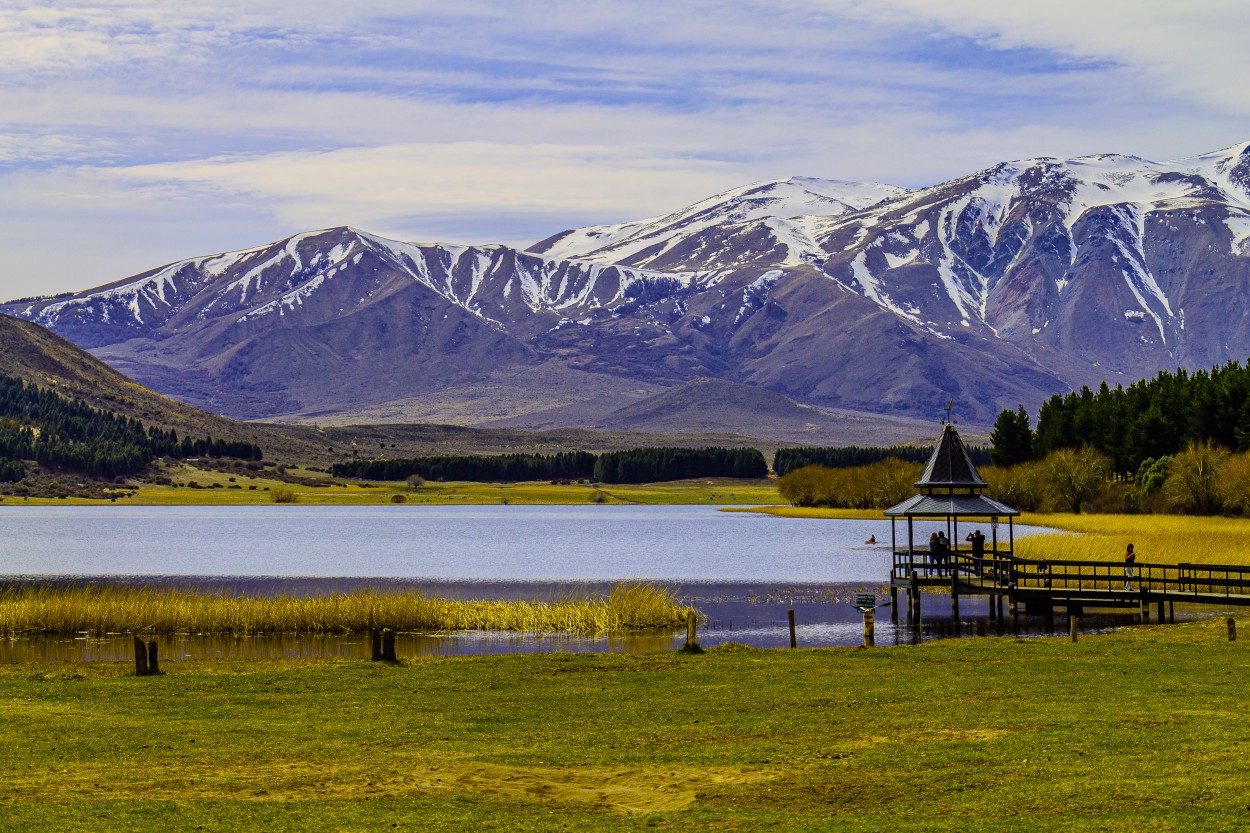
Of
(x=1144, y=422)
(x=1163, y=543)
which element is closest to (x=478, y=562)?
(x=1163, y=543)

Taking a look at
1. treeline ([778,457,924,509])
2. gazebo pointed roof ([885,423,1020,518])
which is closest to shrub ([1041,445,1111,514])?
treeline ([778,457,924,509])

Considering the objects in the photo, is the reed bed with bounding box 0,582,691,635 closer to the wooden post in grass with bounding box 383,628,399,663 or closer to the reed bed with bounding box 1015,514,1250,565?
the wooden post in grass with bounding box 383,628,399,663

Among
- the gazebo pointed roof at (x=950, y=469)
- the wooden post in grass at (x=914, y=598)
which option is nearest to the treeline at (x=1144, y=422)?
the gazebo pointed roof at (x=950, y=469)

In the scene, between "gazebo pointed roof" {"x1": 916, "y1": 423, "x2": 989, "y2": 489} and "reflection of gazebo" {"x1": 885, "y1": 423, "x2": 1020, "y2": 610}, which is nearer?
"reflection of gazebo" {"x1": 885, "y1": 423, "x2": 1020, "y2": 610}

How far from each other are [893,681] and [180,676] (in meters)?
14.8

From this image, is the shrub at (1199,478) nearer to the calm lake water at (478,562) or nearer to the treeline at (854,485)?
the calm lake water at (478,562)

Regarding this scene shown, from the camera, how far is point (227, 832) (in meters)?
17.2

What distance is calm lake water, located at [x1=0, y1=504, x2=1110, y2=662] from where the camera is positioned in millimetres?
45469

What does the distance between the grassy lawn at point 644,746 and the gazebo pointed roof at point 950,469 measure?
2386 cm

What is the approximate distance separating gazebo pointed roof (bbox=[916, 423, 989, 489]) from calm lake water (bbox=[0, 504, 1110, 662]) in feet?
15.8

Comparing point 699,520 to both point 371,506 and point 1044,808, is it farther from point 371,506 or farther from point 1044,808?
point 1044,808

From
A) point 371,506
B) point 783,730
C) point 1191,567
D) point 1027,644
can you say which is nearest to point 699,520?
point 371,506

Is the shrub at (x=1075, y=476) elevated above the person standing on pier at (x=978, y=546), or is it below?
above

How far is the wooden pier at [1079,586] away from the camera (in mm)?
49750
